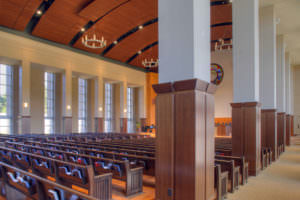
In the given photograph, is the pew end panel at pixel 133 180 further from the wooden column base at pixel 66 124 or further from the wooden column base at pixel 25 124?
the wooden column base at pixel 66 124

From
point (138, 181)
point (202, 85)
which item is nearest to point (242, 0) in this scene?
point (202, 85)

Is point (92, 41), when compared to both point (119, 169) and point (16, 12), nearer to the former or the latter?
point (16, 12)

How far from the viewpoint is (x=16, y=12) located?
488 inches

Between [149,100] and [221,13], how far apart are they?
477 inches

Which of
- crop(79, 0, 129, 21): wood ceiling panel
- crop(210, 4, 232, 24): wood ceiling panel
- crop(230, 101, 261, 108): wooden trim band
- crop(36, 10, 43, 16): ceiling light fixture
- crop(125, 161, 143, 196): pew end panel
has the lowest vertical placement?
crop(125, 161, 143, 196): pew end panel

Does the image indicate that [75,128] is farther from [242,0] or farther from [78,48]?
[242,0]

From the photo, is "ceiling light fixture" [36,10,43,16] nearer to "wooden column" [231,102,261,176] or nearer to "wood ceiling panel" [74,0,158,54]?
"wood ceiling panel" [74,0,158,54]

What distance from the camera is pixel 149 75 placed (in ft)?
79.7

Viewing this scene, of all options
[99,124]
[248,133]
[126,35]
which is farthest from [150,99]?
[248,133]

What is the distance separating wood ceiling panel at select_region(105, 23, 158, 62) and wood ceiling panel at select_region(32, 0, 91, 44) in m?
4.23

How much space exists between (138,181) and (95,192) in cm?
97

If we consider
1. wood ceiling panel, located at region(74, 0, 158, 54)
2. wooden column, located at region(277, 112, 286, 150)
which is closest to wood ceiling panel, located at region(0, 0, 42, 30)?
wood ceiling panel, located at region(74, 0, 158, 54)

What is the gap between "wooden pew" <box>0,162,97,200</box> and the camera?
2.46 meters

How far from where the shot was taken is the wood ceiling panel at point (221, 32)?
1703 cm
